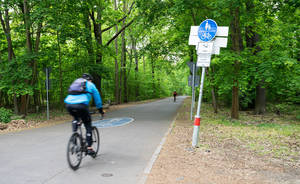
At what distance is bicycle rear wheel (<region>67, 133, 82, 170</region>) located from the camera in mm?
4564

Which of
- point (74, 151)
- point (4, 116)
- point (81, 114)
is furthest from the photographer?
point (4, 116)

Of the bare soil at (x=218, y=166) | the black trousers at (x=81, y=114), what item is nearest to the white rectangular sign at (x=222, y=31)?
the bare soil at (x=218, y=166)

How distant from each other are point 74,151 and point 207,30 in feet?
16.2

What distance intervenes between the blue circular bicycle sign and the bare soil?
3240 mm

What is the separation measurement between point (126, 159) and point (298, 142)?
5.94m

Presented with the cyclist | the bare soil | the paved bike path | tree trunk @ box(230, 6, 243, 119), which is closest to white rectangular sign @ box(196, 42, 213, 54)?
the bare soil

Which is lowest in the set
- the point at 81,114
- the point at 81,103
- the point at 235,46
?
the point at 81,114

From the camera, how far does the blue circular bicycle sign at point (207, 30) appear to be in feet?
22.2

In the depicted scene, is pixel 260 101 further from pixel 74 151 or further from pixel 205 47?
pixel 74 151

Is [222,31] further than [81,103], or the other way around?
[222,31]

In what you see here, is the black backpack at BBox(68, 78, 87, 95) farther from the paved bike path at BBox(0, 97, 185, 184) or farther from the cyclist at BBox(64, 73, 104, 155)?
the paved bike path at BBox(0, 97, 185, 184)

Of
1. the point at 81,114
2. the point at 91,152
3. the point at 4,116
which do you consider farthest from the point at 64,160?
the point at 4,116

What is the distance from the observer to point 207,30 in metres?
6.86

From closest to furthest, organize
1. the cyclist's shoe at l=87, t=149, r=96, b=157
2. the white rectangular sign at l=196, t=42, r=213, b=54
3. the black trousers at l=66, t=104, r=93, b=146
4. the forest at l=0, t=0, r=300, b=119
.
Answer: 1. the black trousers at l=66, t=104, r=93, b=146
2. the cyclist's shoe at l=87, t=149, r=96, b=157
3. the white rectangular sign at l=196, t=42, r=213, b=54
4. the forest at l=0, t=0, r=300, b=119
